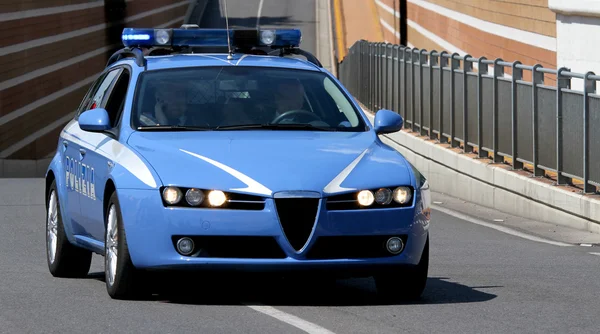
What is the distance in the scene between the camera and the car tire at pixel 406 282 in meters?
9.26

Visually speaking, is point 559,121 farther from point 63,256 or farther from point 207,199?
point 207,199

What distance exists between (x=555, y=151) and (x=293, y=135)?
809 centimetres

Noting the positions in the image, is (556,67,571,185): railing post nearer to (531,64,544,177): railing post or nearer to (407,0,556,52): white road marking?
(531,64,544,177): railing post

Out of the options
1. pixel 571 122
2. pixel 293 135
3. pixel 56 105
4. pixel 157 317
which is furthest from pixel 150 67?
pixel 56 105

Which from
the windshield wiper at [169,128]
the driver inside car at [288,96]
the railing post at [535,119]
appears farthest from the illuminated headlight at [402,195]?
the railing post at [535,119]

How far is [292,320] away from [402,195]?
1080 mm

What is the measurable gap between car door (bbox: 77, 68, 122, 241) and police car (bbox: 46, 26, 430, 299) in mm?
13

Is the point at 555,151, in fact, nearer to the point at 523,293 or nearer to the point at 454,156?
the point at 454,156

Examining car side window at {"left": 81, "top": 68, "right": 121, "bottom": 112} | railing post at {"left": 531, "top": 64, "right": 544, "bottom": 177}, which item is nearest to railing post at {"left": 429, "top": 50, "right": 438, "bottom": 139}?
railing post at {"left": 531, "top": 64, "right": 544, "bottom": 177}

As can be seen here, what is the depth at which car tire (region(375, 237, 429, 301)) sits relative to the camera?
30.4 ft

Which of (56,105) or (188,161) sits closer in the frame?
(188,161)

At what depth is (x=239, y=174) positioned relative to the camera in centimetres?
873

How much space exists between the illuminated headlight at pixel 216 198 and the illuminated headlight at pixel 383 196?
88 centimetres

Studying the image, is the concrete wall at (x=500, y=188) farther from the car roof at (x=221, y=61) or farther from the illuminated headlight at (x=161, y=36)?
the illuminated headlight at (x=161, y=36)
